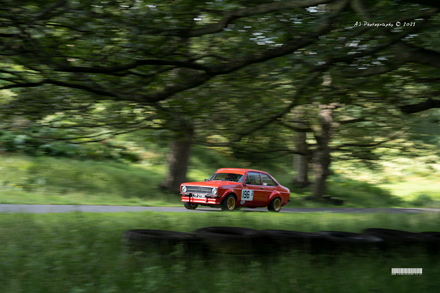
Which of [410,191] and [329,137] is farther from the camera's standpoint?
[410,191]

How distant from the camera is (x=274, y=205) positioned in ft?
57.8

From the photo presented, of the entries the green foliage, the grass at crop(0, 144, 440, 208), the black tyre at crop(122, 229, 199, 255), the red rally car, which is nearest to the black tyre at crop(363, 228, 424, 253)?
the black tyre at crop(122, 229, 199, 255)

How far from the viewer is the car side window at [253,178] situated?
55.2 ft

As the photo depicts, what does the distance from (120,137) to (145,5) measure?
20.6 m

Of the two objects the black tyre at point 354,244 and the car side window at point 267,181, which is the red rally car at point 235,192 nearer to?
the car side window at point 267,181

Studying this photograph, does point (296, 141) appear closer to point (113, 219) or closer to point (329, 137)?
point (329, 137)

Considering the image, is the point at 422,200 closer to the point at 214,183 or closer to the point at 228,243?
the point at 214,183

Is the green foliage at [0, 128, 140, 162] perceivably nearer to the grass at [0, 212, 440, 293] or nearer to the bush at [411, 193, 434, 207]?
the grass at [0, 212, 440, 293]

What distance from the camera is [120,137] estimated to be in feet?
91.3

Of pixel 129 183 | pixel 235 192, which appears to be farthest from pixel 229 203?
pixel 129 183

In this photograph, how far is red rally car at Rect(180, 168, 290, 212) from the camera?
15.3 m

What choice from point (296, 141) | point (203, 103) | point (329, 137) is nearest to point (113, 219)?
point (203, 103)

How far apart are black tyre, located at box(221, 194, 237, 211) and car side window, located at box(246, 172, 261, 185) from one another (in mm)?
1250

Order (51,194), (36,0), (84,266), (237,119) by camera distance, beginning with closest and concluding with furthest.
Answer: (84,266)
(36,0)
(237,119)
(51,194)
